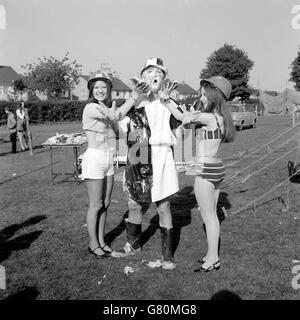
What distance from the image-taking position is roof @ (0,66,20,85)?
6762 centimetres

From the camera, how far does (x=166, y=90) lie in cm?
365

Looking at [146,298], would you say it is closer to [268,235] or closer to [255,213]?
[268,235]

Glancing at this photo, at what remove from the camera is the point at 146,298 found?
3.42 metres

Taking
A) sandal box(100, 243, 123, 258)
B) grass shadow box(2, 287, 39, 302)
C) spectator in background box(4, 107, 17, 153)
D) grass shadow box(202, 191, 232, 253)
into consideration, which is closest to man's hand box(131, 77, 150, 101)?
sandal box(100, 243, 123, 258)

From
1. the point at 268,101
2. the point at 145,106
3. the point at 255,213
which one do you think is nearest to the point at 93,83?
the point at 145,106

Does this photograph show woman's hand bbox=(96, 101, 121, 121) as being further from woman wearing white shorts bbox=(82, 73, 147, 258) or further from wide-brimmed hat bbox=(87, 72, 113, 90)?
wide-brimmed hat bbox=(87, 72, 113, 90)

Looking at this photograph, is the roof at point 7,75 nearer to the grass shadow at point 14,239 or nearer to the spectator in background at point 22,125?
the spectator in background at point 22,125

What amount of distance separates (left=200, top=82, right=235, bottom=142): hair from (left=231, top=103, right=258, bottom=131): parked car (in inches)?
774

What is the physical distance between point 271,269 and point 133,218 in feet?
5.32

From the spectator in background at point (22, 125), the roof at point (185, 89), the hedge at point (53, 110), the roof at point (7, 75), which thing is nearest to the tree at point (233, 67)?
the roof at point (185, 89)

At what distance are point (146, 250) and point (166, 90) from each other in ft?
6.63

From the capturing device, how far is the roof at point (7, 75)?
6762cm

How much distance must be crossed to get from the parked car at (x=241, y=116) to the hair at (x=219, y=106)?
19.6 m
